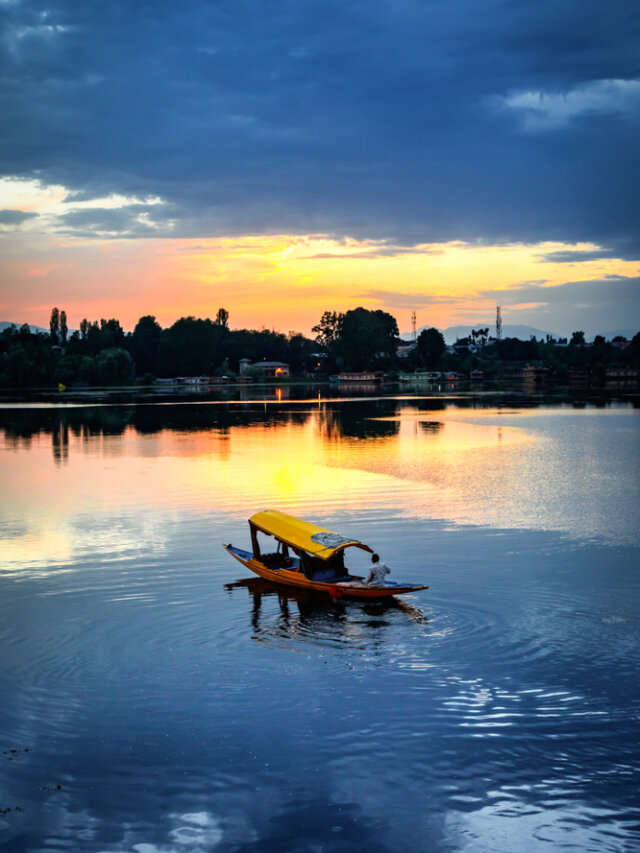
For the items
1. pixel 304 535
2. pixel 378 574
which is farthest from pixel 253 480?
pixel 378 574

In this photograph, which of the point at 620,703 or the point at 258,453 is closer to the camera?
the point at 620,703

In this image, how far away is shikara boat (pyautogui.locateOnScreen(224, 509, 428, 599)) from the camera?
22.2 m

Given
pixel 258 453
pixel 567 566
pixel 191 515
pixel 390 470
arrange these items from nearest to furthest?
pixel 567 566, pixel 191 515, pixel 390 470, pixel 258 453

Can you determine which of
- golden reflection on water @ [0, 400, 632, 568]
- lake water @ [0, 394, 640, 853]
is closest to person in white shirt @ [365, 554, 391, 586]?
lake water @ [0, 394, 640, 853]

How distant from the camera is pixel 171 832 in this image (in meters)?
12.1

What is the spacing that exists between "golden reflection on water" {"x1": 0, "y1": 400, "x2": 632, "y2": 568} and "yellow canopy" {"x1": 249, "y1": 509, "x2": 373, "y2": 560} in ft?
21.8

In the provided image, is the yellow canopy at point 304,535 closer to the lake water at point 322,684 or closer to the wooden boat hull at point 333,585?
the wooden boat hull at point 333,585

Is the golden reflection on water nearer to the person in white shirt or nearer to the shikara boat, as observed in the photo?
the shikara boat

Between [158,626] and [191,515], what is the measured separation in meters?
15.8

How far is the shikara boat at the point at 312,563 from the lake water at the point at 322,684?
2.06 feet

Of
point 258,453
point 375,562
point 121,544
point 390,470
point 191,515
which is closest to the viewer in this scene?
Result: point 375,562

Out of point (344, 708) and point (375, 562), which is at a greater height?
point (375, 562)

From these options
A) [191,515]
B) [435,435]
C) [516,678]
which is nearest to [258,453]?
[435,435]

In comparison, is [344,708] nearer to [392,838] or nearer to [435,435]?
[392,838]
